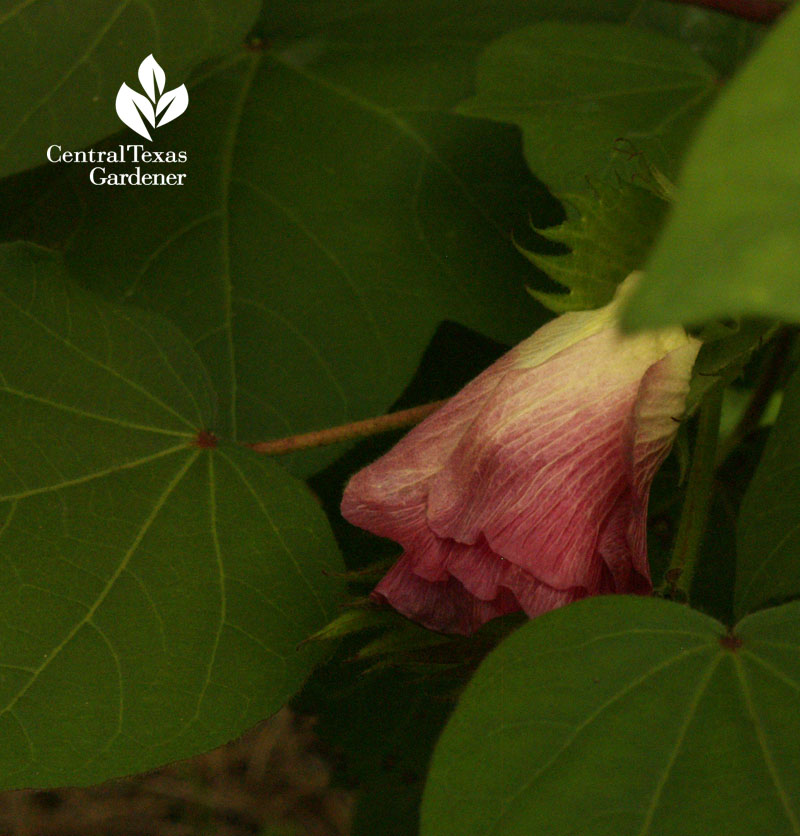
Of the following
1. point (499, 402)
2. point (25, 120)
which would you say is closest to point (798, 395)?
point (499, 402)

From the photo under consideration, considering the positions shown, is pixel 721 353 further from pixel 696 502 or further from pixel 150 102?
pixel 150 102

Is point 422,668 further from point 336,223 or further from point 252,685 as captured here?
point 336,223

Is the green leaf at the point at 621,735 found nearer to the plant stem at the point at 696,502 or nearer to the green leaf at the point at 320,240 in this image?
the plant stem at the point at 696,502

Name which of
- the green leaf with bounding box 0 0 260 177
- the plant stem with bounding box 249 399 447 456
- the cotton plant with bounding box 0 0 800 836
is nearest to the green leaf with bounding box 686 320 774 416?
the cotton plant with bounding box 0 0 800 836

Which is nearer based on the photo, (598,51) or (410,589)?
(410,589)

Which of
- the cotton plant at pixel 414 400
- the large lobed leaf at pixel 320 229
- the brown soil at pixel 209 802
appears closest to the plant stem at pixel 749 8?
the cotton plant at pixel 414 400

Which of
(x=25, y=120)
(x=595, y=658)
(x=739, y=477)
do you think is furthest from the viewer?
(x=739, y=477)

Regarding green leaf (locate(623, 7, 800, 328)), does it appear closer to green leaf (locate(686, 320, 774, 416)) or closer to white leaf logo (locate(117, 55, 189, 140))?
green leaf (locate(686, 320, 774, 416))
